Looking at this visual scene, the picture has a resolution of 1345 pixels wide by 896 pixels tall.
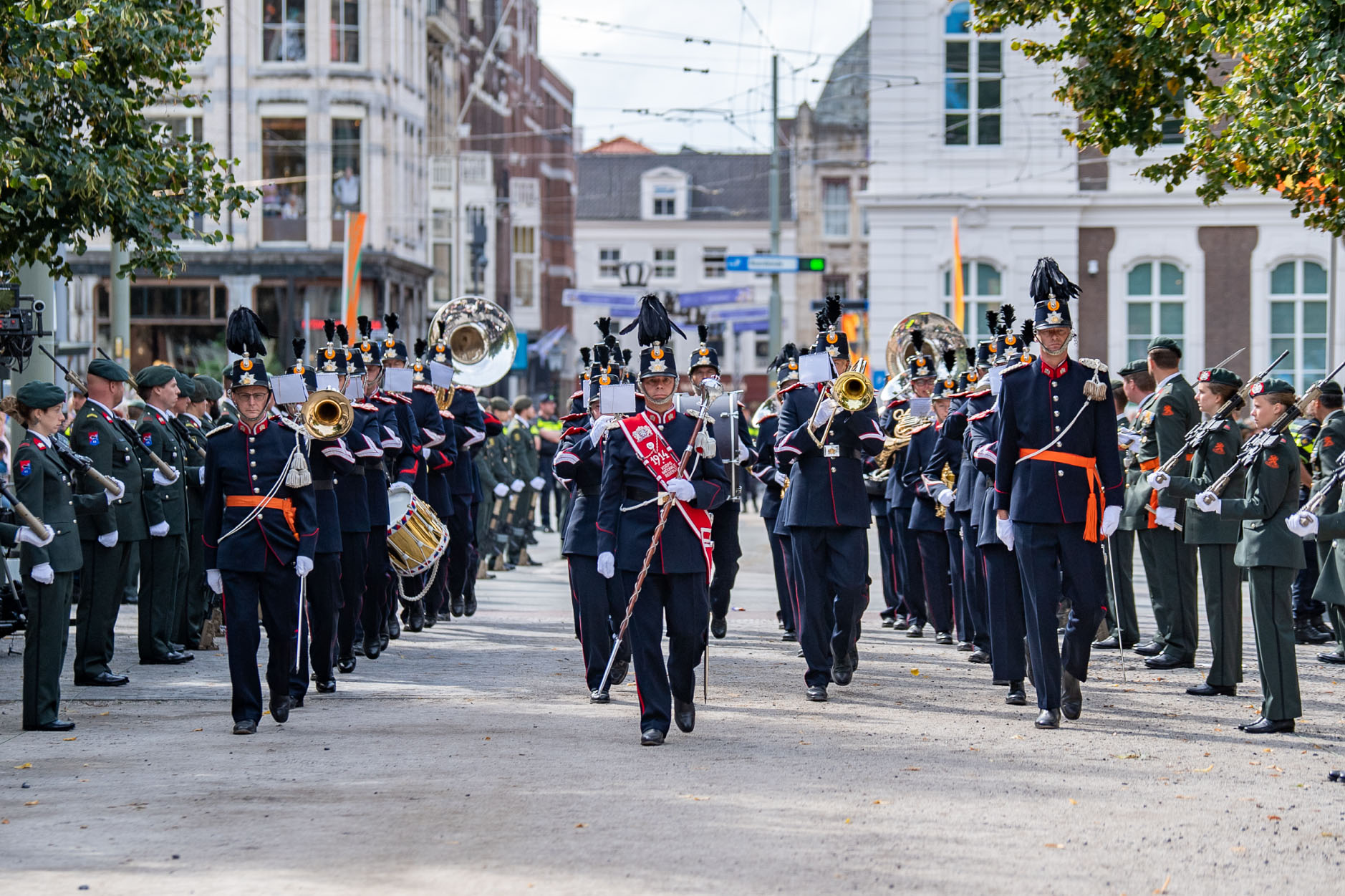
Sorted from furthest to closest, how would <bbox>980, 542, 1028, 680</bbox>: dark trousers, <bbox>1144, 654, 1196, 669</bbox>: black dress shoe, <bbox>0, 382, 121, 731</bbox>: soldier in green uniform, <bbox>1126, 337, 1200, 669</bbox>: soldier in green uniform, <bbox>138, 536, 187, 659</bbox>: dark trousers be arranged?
1. <bbox>138, 536, 187, 659</bbox>: dark trousers
2. <bbox>1144, 654, 1196, 669</bbox>: black dress shoe
3. <bbox>1126, 337, 1200, 669</bbox>: soldier in green uniform
4. <bbox>980, 542, 1028, 680</bbox>: dark trousers
5. <bbox>0, 382, 121, 731</bbox>: soldier in green uniform

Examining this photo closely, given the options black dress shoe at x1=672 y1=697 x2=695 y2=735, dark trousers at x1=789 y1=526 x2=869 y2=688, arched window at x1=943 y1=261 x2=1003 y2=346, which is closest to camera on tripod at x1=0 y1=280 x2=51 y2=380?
dark trousers at x1=789 y1=526 x2=869 y2=688

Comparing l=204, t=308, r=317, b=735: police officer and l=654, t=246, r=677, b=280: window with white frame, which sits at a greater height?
l=654, t=246, r=677, b=280: window with white frame

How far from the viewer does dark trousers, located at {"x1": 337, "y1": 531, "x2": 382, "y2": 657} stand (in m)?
11.4

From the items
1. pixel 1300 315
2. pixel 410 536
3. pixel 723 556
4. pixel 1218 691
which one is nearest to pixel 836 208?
pixel 1300 315

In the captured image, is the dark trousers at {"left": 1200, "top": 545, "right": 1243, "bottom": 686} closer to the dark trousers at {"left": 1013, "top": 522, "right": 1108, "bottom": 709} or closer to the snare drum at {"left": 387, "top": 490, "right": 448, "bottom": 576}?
the dark trousers at {"left": 1013, "top": 522, "right": 1108, "bottom": 709}

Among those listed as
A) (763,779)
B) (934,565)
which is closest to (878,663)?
(934,565)

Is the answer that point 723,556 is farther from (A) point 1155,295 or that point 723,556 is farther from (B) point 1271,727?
(A) point 1155,295

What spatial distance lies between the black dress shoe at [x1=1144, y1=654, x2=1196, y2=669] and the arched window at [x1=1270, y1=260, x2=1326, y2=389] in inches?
825

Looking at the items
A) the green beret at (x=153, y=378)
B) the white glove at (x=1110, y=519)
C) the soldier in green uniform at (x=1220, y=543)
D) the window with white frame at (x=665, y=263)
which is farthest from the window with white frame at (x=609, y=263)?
the white glove at (x=1110, y=519)

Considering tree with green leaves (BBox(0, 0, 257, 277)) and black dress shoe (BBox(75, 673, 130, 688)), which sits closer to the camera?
black dress shoe (BBox(75, 673, 130, 688))

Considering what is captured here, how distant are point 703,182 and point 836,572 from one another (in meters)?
65.0

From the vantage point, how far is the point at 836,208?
68.0 metres

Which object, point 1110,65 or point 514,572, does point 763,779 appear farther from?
point 514,572

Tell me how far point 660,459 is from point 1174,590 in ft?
14.9
